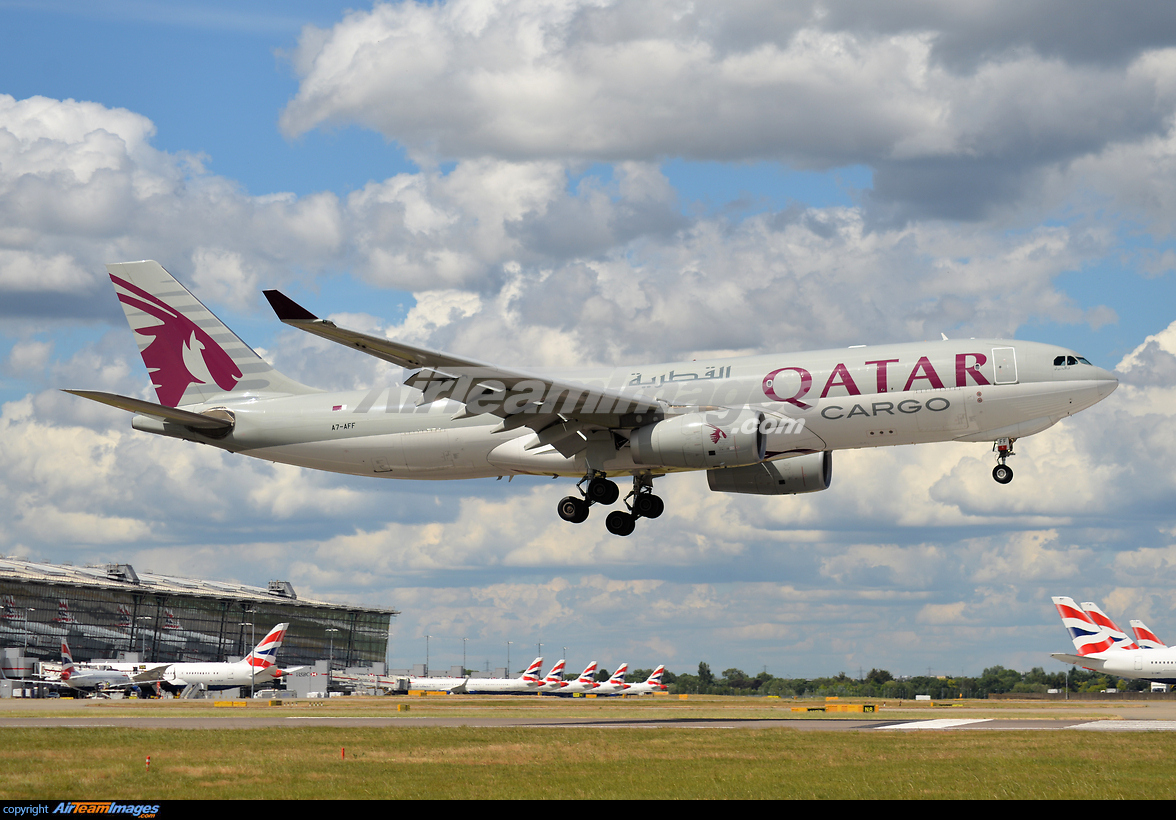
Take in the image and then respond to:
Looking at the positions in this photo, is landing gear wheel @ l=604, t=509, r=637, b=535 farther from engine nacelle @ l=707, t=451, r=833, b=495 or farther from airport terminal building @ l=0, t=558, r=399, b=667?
airport terminal building @ l=0, t=558, r=399, b=667

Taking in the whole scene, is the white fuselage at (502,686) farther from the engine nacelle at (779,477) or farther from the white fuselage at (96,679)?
the engine nacelle at (779,477)

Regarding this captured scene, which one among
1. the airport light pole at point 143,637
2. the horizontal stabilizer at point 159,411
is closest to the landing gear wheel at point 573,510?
the horizontal stabilizer at point 159,411

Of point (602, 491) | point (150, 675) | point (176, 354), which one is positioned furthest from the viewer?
point (150, 675)

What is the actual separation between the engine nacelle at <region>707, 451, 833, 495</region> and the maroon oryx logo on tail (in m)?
20.2

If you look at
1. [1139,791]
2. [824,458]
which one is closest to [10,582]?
[824,458]

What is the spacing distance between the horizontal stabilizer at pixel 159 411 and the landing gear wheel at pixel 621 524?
15351 millimetres

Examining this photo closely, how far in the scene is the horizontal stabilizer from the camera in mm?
37200

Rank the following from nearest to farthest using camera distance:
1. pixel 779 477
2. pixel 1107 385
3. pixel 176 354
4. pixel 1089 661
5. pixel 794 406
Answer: pixel 1107 385
pixel 794 406
pixel 779 477
pixel 176 354
pixel 1089 661

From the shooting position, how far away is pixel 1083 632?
97312 mm

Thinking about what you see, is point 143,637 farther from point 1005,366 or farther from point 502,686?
point 1005,366

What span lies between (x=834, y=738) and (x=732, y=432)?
31.6 feet

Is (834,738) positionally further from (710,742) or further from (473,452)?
(473,452)

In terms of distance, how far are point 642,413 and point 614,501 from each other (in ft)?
15.8

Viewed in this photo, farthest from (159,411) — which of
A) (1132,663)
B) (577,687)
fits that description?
(577,687)
